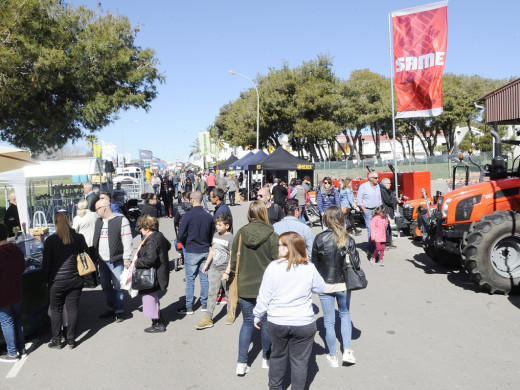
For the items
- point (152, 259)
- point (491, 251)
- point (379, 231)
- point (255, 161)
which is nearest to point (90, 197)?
point (152, 259)

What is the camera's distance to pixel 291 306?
369 cm

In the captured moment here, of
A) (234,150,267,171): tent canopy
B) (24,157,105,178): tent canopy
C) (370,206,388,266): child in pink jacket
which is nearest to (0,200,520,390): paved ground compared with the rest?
(370,206,388,266): child in pink jacket

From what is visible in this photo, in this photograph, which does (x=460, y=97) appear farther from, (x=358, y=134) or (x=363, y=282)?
(x=363, y=282)

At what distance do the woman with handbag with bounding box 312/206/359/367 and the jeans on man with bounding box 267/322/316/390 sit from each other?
94 cm

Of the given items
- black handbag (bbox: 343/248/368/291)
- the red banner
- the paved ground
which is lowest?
the paved ground

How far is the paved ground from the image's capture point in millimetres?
4531

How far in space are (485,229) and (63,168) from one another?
41.0 feet

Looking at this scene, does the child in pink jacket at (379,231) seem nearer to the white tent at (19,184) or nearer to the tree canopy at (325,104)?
the white tent at (19,184)

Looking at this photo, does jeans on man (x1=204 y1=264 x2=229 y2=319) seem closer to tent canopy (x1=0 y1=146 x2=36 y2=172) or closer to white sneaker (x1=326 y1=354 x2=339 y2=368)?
white sneaker (x1=326 y1=354 x2=339 y2=368)

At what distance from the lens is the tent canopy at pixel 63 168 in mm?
14273

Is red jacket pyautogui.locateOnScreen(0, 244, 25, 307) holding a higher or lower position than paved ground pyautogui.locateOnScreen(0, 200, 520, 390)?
higher

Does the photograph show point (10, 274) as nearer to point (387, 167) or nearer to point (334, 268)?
point (334, 268)

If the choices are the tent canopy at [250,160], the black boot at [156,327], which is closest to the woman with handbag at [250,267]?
the black boot at [156,327]

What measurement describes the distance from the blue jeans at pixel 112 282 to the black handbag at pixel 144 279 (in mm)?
990
